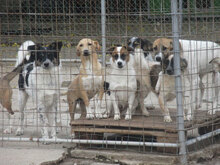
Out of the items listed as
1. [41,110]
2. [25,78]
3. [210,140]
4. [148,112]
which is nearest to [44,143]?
[41,110]

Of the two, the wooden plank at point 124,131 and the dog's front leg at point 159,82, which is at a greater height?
the dog's front leg at point 159,82

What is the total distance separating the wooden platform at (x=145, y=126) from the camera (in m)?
4.58

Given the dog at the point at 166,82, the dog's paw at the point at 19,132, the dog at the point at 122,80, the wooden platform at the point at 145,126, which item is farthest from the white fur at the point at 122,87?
the dog's paw at the point at 19,132

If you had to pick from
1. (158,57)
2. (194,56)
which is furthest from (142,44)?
(194,56)

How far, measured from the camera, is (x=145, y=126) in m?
4.63

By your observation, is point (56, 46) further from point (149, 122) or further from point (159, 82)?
point (149, 122)

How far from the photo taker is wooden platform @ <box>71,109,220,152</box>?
458 centimetres

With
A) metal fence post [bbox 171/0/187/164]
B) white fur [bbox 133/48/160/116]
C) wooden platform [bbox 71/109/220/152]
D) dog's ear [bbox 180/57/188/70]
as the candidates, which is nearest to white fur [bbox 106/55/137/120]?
white fur [bbox 133/48/160/116]

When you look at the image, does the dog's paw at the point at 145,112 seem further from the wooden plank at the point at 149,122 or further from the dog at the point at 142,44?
the dog at the point at 142,44

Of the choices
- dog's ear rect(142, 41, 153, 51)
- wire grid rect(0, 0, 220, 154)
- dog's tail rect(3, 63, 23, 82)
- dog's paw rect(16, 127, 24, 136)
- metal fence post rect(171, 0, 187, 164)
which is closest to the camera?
metal fence post rect(171, 0, 187, 164)

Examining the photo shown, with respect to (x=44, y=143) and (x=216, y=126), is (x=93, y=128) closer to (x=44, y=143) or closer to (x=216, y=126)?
(x=44, y=143)

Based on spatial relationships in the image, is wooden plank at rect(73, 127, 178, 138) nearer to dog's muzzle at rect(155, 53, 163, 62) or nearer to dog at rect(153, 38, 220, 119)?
dog at rect(153, 38, 220, 119)

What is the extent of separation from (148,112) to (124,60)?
0.77 meters

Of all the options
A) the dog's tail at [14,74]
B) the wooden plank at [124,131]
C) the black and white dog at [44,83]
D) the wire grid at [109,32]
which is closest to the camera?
the wooden plank at [124,131]
